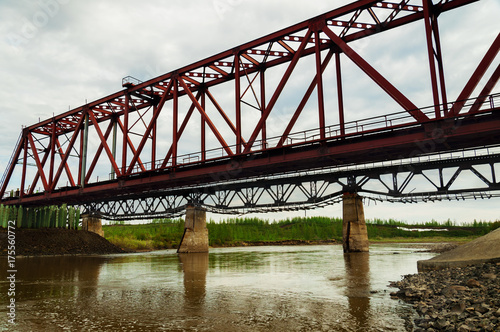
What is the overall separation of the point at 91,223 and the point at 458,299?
63.2m

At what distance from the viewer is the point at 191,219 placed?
4634 centimetres

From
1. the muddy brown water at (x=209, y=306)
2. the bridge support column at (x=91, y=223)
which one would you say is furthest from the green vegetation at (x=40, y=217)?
the muddy brown water at (x=209, y=306)

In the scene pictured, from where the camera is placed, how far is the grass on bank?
7062 cm

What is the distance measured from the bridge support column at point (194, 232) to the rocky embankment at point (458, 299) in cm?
3635

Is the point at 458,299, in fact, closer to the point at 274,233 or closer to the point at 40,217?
the point at 40,217

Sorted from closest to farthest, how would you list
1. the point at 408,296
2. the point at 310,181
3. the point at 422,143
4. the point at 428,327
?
1. the point at 428,327
2. the point at 408,296
3. the point at 422,143
4. the point at 310,181

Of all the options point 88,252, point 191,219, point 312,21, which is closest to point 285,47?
point 312,21

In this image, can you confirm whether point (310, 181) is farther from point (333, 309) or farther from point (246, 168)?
point (333, 309)

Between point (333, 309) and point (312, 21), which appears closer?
point (333, 309)

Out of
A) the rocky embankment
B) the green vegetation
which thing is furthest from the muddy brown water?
the green vegetation

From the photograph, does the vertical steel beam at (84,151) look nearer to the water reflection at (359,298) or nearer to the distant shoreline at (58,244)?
the distant shoreline at (58,244)

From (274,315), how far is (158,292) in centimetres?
572

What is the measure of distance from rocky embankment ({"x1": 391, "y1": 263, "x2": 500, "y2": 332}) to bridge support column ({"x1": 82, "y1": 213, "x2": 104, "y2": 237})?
59.8m

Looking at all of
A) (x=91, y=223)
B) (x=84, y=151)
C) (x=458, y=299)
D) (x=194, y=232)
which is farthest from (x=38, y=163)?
(x=458, y=299)
